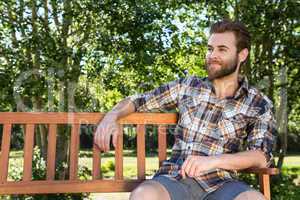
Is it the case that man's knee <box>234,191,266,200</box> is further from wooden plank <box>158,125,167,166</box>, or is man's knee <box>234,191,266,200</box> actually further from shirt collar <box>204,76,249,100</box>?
wooden plank <box>158,125,167,166</box>

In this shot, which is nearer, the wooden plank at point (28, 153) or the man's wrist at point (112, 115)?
the man's wrist at point (112, 115)

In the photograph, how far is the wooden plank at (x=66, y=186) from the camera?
2.84 m

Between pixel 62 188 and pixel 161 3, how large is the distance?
3.45 meters

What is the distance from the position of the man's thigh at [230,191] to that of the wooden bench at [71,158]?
0.24 m

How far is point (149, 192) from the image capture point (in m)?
2.39

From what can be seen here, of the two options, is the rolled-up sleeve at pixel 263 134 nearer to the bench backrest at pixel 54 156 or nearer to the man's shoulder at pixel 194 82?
the man's shoulder at pixel 194 82

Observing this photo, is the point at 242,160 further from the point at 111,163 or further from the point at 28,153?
the point at 111,163

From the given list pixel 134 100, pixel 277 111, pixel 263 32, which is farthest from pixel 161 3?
pixel 134 100

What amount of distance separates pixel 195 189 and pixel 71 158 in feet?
2.73

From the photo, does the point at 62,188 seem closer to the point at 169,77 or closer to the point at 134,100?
the point at 134,100

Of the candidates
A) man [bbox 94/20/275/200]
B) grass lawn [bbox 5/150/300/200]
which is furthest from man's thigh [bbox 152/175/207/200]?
grass lawn [bbox 5/150/300/200]

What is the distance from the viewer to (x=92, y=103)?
6309mm

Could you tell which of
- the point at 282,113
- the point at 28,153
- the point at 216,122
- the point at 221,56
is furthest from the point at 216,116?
the point at 282,113

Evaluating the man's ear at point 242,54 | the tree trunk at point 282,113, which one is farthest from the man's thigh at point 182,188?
the tree trunk at point 282,113
